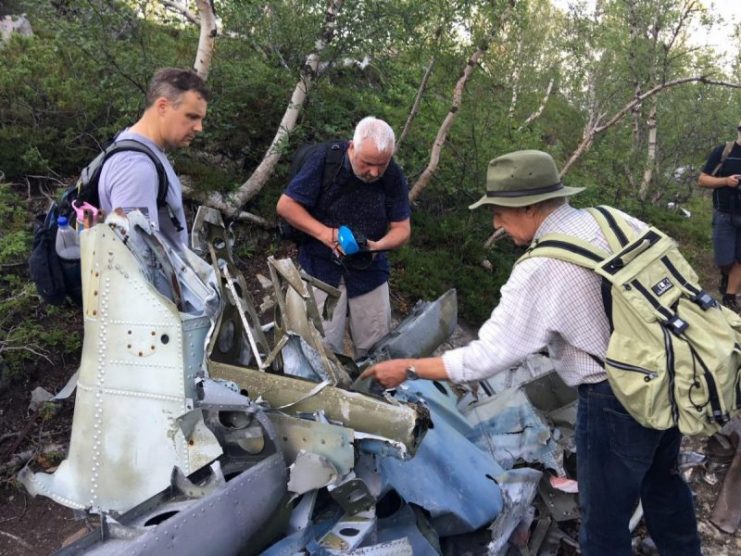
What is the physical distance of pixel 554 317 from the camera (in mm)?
2297

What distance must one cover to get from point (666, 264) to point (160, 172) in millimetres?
2224

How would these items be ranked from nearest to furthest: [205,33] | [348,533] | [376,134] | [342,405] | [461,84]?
[348,533] < [342,405] < [376,134] < [205,33] < [461,84]

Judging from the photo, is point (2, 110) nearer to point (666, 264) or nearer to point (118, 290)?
point (118, 290)

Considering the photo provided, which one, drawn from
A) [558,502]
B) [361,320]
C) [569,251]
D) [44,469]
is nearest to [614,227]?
[569,251]

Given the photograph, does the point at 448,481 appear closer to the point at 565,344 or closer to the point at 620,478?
the point at 620,478

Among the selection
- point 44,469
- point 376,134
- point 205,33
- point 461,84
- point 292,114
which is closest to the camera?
point 376,134

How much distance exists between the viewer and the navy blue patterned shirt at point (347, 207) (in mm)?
3771

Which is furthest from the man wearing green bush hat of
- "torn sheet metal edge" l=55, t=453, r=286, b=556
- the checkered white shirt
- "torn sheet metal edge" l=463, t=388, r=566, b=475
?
"torn sheet metal edge" l=463, t=388, r=566, b=475

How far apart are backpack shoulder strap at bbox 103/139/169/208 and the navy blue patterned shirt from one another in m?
1.09

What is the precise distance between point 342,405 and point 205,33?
4.05 meters

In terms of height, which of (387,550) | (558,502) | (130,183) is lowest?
(558,502)

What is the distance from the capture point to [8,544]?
3.57 meters

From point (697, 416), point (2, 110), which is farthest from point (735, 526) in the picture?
point (2, 110)

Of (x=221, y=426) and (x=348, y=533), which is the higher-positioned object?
(x=221, y=426)
